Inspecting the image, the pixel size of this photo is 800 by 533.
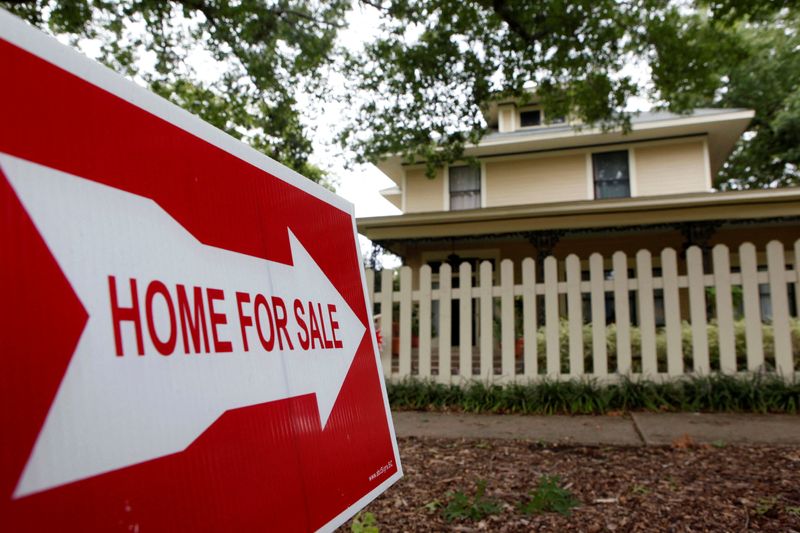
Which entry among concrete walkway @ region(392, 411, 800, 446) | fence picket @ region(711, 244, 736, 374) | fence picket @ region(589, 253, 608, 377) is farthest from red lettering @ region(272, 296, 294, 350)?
fence picket @ region(711, 244, 736, 374)

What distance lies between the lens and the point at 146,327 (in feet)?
3.14

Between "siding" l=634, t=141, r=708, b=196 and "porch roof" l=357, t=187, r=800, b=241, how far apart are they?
6.19ft

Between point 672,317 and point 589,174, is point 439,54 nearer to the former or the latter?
point 672,317

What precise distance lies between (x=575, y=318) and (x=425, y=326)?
1684mm

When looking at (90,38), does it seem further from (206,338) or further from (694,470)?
(694,470)

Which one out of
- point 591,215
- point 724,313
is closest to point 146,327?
point 724,313

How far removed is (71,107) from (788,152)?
81.6ft

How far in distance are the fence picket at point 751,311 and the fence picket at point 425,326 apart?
3.28 meters

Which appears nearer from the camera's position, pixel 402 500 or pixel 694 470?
pixel 402 500

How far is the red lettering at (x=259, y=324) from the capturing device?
125cm

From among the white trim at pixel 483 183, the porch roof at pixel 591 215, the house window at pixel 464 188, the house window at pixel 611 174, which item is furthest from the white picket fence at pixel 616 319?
the house window at pixel 464 188

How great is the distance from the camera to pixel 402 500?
274cm

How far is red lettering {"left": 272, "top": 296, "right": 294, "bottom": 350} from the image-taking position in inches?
51.8

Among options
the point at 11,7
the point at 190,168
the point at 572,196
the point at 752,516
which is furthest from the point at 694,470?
the point at 572,196
